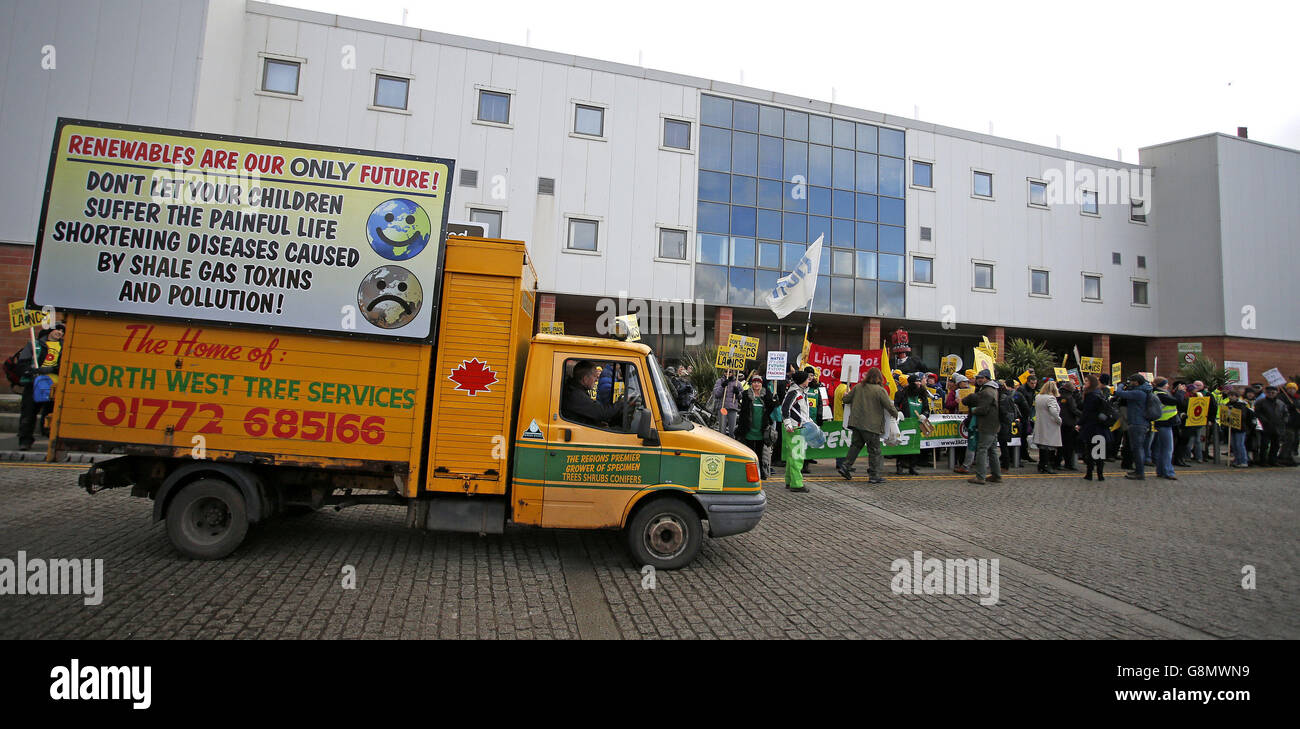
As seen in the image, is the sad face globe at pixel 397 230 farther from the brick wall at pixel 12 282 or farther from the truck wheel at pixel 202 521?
the brick wall at pixel 12 282

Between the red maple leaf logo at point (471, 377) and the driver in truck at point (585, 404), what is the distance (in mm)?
673

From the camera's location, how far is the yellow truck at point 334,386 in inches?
187

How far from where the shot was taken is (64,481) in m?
7.61

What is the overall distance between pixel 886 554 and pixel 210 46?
2104 centimetres

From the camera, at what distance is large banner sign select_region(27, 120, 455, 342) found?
15.6 feet

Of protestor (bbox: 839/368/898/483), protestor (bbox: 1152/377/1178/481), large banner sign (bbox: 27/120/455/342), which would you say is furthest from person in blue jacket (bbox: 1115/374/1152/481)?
large banner sign (bbox: 27/120/455/342)

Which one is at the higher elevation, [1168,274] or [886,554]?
[1168,274]

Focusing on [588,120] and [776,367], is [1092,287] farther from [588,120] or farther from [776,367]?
[588,120]

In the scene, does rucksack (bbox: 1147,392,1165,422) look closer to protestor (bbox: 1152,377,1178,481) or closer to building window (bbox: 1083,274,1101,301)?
protestor (bbox: 1152,377,1178,481)

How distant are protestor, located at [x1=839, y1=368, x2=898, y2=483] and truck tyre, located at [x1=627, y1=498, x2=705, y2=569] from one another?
559cm

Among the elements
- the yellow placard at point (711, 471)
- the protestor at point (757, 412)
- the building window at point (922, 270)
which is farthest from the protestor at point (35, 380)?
the building window at point (922, 270)

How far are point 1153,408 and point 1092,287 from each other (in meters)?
20.4

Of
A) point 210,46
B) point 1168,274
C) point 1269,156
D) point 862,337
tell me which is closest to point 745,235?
point 862,337
